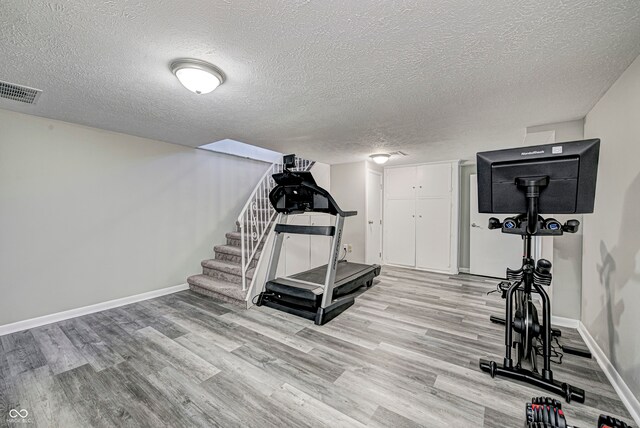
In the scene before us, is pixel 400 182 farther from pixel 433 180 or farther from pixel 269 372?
pixel 269 372

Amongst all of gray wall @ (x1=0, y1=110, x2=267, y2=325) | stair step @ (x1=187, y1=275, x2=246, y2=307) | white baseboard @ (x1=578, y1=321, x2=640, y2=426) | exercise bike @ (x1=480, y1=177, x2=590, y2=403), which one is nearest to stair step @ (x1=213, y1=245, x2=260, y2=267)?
gray wall @ (x1=0, y1=110, x2=267, y2=325)

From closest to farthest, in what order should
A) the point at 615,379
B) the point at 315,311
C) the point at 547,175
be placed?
1. the point at 547,175
2. the point at 615,379
3. the point at 315,311

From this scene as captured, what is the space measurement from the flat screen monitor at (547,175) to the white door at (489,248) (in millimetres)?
2969

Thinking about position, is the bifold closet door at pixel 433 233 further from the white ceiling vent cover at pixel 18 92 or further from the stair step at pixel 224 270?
the white ceiling vent cover at pixel 18 92

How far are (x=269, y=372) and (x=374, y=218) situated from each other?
406 centimetres

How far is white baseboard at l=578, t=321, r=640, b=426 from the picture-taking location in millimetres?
1538

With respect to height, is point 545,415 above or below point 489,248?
below

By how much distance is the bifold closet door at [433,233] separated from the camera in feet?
16.5

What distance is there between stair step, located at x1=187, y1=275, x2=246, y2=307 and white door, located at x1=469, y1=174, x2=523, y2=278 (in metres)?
4.17

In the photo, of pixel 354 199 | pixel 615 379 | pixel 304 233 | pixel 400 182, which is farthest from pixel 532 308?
pixel 400 182

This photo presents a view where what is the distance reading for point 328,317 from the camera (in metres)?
2.87

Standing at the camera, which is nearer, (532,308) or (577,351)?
(532,308)

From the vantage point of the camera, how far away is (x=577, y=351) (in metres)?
2.19

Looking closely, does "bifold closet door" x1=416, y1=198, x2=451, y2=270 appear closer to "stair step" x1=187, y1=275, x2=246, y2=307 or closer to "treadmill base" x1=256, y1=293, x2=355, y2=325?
"treadmill base" x1=256, y1=293, x2=355, y2=325
